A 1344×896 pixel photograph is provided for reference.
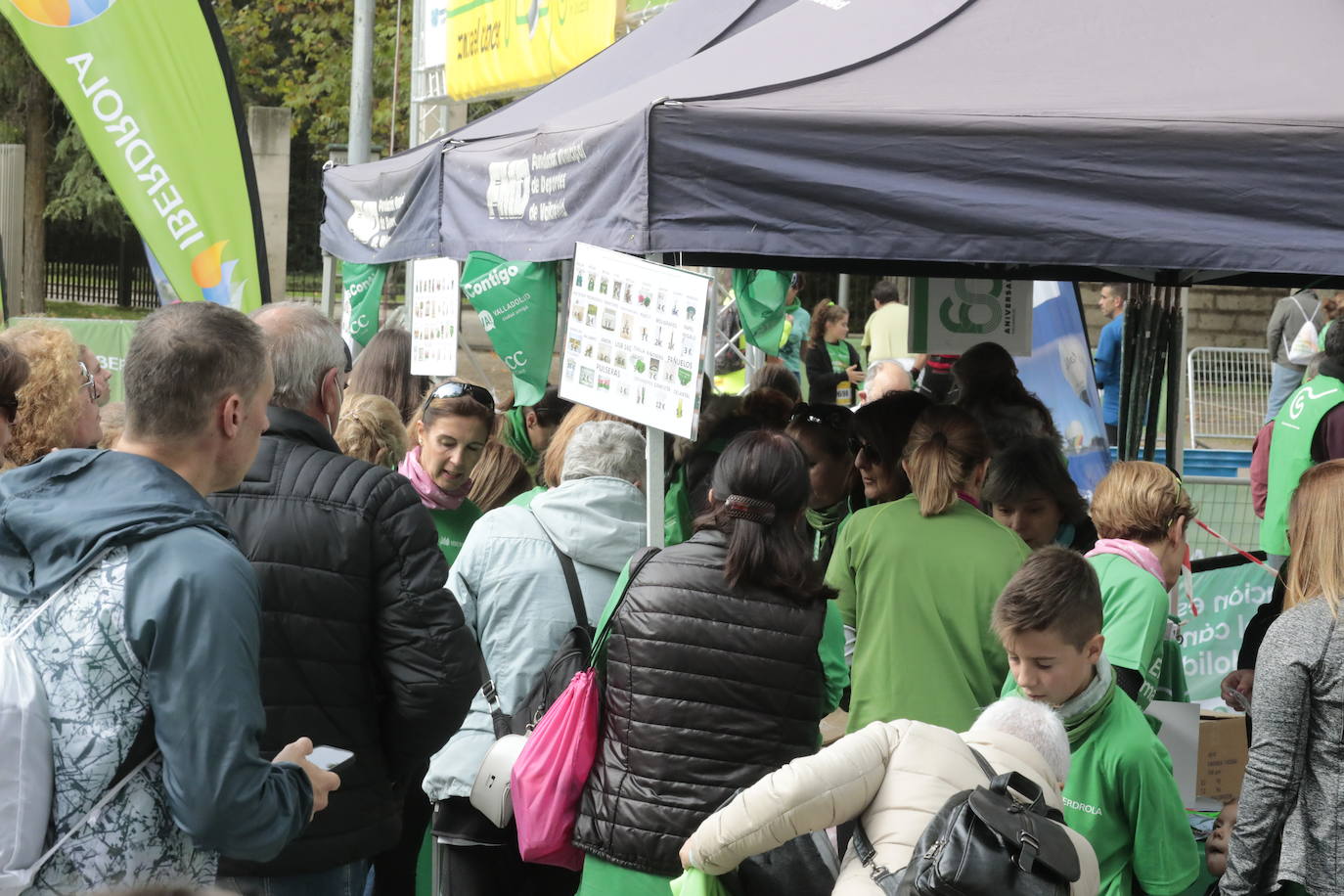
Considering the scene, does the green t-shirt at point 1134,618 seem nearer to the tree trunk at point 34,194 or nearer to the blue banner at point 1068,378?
the blue banner at point 1068,378

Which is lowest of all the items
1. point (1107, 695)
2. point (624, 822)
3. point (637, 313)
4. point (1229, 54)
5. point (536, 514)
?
point (624, 822)

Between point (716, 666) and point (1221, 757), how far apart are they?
1.71m

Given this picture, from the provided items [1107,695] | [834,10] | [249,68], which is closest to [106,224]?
[249,68]

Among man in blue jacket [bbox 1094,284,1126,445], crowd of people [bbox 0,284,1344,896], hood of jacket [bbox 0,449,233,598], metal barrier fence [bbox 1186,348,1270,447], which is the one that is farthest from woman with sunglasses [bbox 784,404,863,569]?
metal barrier fence [bbox 1186,348,1270,447]

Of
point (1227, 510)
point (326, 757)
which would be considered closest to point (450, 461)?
point (326, 757)

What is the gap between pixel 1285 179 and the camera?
12.4 feet

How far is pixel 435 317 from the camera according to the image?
720 centimetres

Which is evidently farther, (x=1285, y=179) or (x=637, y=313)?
(x=637, y=313)

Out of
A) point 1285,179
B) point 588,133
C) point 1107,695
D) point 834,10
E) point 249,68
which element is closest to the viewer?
point 1107,695

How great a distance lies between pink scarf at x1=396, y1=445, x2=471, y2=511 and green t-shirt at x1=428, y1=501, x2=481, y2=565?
2 cm

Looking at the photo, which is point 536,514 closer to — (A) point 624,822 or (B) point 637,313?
(B) point 637,313

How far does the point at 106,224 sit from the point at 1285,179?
27.9 m

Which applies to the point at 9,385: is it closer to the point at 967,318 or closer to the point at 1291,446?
the point at 967,318

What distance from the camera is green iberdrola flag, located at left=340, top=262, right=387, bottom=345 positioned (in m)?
8.28
